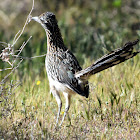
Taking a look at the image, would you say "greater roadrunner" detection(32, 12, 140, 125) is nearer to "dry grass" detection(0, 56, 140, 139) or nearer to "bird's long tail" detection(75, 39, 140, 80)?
"bird's long tail" detection(75, 39, 140, 80)

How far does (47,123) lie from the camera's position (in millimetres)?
5371

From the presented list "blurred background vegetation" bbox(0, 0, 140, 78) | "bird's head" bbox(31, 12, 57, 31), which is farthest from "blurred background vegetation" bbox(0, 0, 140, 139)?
"bird's head" bbox(31, 12, 57, 31)

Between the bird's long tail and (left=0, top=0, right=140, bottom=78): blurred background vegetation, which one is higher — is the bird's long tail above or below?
below

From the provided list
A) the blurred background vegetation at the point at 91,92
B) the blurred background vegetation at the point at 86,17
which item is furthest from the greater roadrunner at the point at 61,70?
the blurred background vegetation at the point at 86,17

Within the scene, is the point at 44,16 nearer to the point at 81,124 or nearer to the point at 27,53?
the point at 81,124

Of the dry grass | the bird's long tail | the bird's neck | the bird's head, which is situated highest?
the bird's head

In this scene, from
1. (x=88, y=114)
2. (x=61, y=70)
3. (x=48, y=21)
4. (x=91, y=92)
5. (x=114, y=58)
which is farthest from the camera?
(x=91, y=92)

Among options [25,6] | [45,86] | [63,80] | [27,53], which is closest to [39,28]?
[25,6]

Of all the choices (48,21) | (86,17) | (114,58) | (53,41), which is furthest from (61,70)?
(86,17)

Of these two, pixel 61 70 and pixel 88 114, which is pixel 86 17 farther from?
pixel 88 114

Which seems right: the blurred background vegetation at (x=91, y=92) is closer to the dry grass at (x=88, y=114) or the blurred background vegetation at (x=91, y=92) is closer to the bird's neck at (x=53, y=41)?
the dry grass at (x=88, y=114)

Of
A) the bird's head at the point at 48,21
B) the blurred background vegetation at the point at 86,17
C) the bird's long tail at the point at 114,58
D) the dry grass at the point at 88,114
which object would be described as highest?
the blurred background vegetation at the point at 86,17

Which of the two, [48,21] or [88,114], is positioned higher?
[48,21]

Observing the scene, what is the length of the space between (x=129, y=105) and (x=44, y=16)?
2.17 meters
